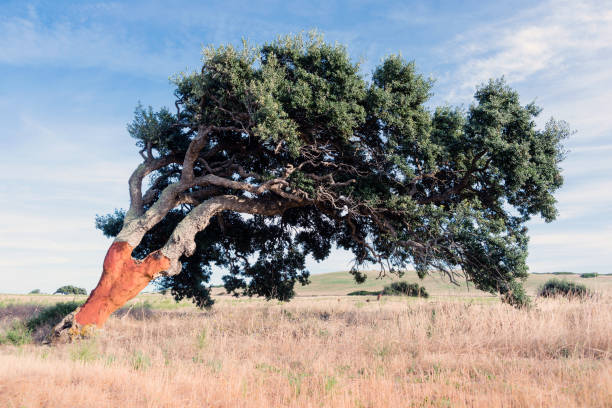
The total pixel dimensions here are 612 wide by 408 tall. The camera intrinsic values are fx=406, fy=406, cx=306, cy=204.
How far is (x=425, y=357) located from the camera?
9039mm

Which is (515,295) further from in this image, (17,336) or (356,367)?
(17,336)

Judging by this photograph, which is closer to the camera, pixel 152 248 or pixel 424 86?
pixel 424 86

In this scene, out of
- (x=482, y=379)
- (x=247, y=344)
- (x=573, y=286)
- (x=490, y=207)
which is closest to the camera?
(x=482, y=379)

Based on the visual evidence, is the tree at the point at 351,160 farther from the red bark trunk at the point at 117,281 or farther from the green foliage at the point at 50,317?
the green foliage at the point at 50,317

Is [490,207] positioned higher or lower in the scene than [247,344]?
higher

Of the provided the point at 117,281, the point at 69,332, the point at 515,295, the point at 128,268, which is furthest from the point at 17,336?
the point at 515,295

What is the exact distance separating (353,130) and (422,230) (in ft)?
16.4

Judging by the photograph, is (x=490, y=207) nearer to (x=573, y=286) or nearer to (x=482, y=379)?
(x=482, y=379)

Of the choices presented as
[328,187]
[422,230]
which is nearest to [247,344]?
[328,187]

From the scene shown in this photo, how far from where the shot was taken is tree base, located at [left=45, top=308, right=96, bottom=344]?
14125 mm

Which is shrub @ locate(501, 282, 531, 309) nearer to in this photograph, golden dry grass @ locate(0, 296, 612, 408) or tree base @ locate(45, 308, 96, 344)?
golden dry grass @ locate(0, 296, 612, 408)

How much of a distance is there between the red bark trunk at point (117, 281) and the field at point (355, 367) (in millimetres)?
1485

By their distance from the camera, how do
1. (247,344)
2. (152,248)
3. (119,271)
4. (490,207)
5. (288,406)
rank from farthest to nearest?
1. (152,248)
2. (490,207)
3. (119,271)
4. (247,344)
5. (288,406)

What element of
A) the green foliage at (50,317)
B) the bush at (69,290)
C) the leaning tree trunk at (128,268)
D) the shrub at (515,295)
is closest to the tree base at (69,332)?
the leaning tree trunk at (128,268)
